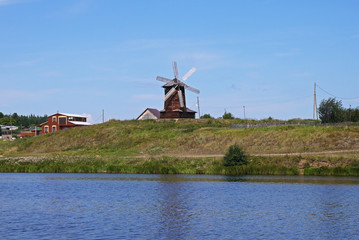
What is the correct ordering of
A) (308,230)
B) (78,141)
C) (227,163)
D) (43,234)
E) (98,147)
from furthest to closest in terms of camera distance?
(78,141)
(98,147)
(227,163)
(308,230)
(43,234)

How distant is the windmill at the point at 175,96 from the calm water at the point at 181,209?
7242 centimetres

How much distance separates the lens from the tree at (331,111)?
110 meters

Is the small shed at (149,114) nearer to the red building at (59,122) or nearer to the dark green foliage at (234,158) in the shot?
the red building at (59,122)

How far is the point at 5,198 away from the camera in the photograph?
4203 centimetres

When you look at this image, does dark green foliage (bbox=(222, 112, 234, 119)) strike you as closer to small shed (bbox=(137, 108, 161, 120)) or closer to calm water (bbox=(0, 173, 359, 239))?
small shed (bbox=(137, 108, 161, 120))

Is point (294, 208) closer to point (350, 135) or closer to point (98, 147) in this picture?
point (350, 135)

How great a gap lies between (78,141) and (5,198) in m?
77.5

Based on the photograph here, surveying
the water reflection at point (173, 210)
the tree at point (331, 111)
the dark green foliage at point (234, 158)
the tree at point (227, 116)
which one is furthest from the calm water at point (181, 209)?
the tree at point (227, 116)

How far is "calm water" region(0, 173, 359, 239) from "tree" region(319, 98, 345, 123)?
55.9m

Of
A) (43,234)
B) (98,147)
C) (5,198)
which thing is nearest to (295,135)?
(98,147)

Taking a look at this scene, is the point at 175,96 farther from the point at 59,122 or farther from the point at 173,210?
the point at 173,210

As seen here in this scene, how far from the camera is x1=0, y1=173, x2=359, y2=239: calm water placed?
28.4 metres

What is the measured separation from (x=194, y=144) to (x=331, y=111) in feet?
107

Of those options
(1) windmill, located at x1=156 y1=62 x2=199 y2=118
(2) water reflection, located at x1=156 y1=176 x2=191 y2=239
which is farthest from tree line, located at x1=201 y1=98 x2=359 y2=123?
(2) water reflection, located at x1=156 y1=176 x2=191 y2=239
